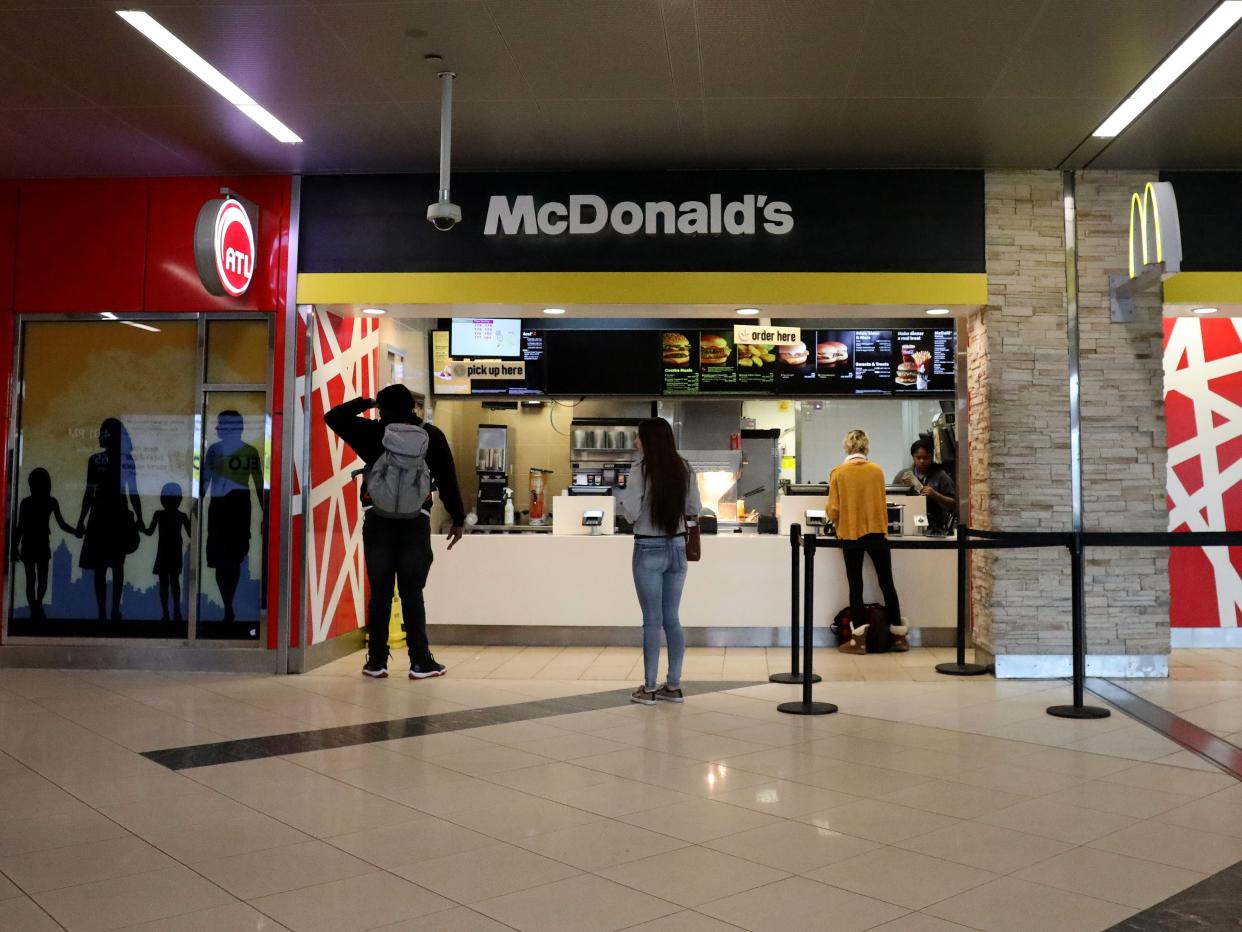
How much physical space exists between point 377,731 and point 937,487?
5162mm

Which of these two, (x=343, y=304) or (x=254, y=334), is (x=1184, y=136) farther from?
(x=254, y=334)

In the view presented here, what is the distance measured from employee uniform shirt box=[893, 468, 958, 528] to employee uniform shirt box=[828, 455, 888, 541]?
2.81 ft

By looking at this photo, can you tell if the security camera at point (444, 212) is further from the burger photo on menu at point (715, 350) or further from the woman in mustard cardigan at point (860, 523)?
the burger photo on menu at point (715, 350)

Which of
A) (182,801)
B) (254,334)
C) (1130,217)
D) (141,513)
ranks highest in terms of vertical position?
(1130,217)

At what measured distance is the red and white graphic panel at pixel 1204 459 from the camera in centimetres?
784

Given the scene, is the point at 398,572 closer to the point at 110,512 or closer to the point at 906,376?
the point at 110,512

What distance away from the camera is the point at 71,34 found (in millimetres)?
4715

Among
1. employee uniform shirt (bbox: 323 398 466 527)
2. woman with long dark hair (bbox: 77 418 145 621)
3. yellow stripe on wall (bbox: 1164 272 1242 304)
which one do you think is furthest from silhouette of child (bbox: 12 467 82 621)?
yellow stripe on wall (bbox: 1164 272 1242 304)

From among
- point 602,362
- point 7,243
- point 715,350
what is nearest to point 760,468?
point 715,350

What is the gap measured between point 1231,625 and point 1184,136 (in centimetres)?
385

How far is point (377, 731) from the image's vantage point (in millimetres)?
4914

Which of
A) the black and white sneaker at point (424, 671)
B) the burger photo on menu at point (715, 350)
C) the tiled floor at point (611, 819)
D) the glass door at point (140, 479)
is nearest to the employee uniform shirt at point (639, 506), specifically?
the tiled floor at point (611, 819)

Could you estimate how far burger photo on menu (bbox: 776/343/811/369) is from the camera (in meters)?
10.1

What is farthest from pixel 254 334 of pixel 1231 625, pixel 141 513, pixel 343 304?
pixel 1231 625
